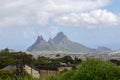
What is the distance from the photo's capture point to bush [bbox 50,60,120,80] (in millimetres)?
18188

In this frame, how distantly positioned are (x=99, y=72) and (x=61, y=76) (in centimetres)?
199

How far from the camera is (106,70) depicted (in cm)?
1823

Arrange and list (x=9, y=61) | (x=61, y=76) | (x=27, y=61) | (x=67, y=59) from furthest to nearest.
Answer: (x=67, y=59) < (x=27, y=61) < (x=9, y=61) < (x=61, y=76)

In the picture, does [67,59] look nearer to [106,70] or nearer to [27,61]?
[27,61]

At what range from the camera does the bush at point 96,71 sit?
18.2 metres

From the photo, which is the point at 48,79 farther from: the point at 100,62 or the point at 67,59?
the point at 67,59

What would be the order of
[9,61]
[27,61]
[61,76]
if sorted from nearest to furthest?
[61,76]
[9,61]
[27,61]

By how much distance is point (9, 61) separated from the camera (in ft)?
256

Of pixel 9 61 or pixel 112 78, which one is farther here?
pixel 9 61

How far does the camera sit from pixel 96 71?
18.3m


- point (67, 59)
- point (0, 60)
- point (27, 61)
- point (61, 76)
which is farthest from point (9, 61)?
point (61, 76)

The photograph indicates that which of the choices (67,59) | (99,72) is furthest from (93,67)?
(67,59)

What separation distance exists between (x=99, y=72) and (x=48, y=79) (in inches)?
92.1

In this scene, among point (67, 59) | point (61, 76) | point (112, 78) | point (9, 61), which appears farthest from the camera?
point (67, 59)
